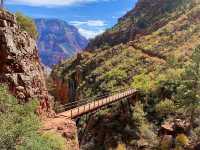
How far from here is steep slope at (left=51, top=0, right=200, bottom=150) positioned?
69.9m

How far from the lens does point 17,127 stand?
28844 mm

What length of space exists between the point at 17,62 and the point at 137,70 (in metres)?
64.5

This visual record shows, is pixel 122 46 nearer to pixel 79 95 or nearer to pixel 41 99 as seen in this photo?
pixel 79 95

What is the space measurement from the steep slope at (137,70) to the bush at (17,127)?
3206cm

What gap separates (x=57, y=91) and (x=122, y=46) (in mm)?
26067

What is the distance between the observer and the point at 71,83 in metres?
123

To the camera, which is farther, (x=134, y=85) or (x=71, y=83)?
(x=71, y=83)

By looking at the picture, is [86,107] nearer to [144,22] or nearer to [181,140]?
[181,140]

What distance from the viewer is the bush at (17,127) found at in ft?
92.6

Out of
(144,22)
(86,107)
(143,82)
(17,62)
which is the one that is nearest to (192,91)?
(86,107)

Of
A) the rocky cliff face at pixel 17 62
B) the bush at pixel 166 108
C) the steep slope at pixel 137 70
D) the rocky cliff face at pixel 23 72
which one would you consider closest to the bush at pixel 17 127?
the rocky cliff face at pixel 23 72

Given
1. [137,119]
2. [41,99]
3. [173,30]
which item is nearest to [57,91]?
[173,30]

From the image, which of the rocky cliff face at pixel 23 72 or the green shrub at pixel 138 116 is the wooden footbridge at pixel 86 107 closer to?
the green shrub at pixel 138 116

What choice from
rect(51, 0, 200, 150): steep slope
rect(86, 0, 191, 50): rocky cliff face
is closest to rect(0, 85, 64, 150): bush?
rect(51, 0, 200, 150): steep slope
